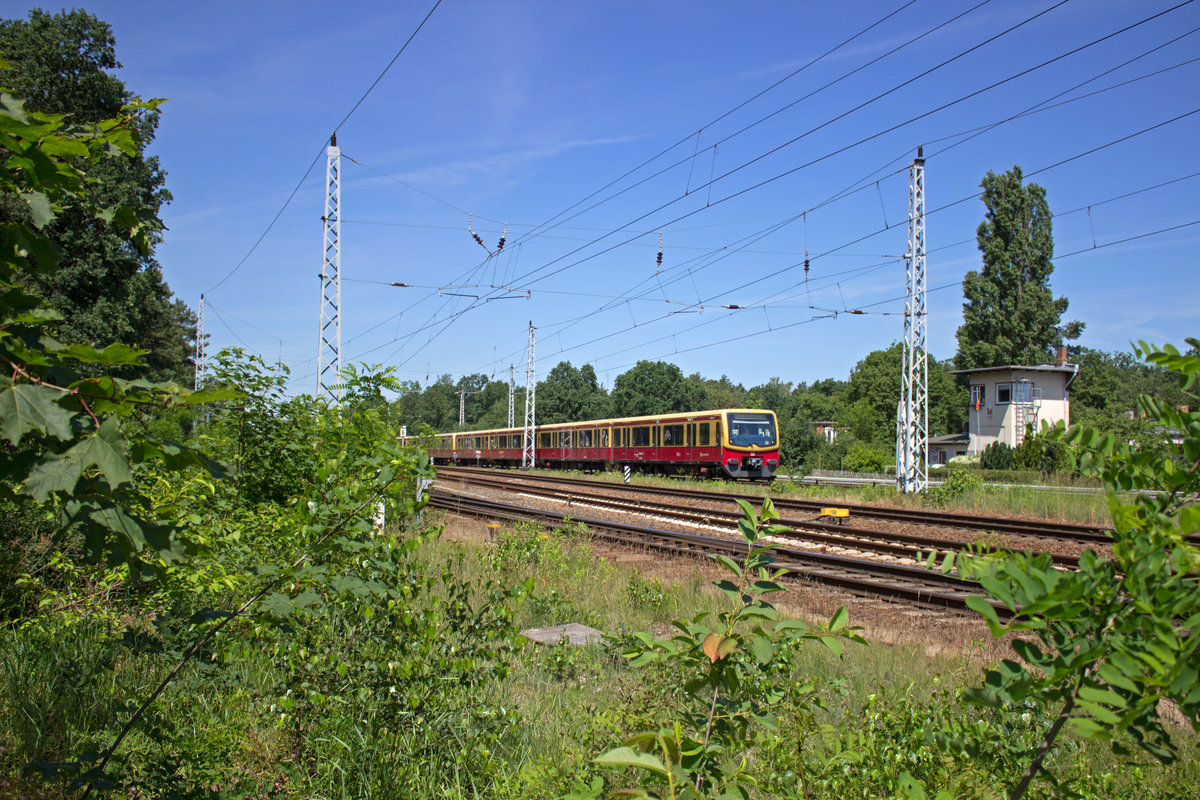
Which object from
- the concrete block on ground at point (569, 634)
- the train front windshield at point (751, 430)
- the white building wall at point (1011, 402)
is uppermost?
the white building wall at point (1011, 402)

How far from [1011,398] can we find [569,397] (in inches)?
2185

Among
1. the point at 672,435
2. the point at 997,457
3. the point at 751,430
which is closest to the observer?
the point at 751,430

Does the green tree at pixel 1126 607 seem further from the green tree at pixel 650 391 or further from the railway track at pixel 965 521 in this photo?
the green tree at pixel 650 391

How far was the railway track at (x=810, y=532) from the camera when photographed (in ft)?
38.6

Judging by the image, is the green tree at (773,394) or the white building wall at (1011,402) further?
the green tree at (773,394)

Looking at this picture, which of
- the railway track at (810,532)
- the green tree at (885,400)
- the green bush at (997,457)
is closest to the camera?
the railway track at (810,532)

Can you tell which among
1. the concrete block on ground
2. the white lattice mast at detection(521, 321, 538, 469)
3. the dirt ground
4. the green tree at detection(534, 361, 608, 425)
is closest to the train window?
the white lattice mast at detection(521, 321, 538, 469)

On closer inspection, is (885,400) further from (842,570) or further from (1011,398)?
(842,570)

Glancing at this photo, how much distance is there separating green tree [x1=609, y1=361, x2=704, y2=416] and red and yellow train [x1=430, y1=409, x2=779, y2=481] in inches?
1953

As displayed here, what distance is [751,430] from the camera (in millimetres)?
27781

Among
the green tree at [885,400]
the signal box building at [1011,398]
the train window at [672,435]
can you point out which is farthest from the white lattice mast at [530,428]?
the green tree at [885,400]

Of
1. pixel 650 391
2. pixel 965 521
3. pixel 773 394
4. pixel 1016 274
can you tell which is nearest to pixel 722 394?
pixel 773 394

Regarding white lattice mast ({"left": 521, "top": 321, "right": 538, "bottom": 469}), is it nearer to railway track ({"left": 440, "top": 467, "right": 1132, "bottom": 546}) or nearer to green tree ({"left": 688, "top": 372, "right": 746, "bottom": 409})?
railway track ({"left": 440, "top": 467, "right": 1132, "bottom": 546})

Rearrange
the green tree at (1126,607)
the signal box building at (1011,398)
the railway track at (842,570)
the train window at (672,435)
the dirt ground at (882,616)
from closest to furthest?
the green tree at (1126,607), the dirt ground at (882,616), the railway track at (842,570), the train window at (672,435), the signal box building at (1011,398)
